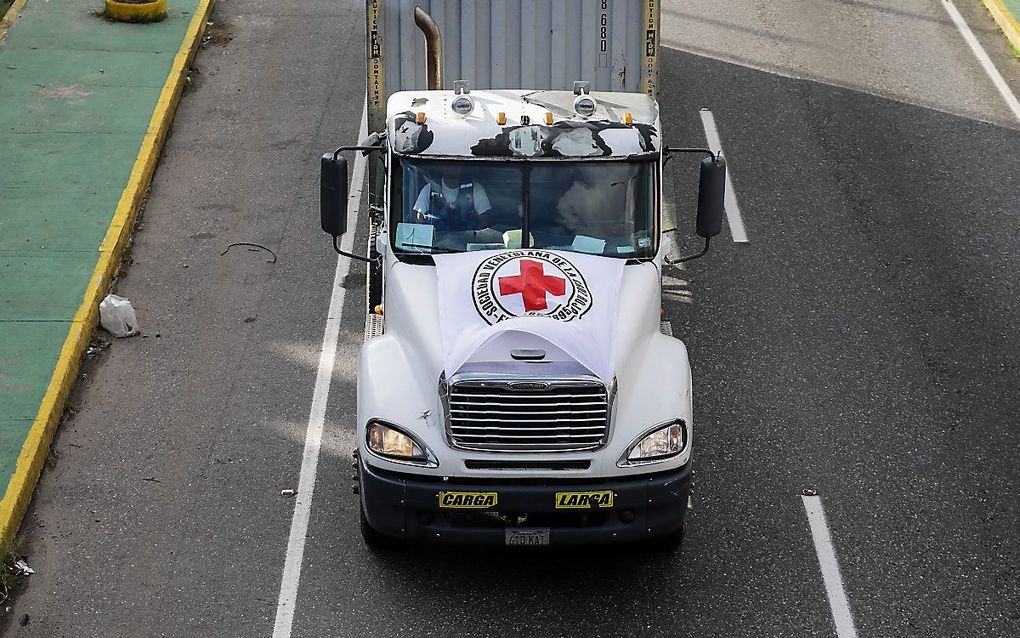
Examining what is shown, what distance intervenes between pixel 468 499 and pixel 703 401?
3268 mm

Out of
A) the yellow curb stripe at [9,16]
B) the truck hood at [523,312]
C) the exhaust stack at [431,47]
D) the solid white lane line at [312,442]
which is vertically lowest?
the solid white lane line at [312,442]

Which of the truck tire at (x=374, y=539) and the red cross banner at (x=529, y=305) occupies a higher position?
the red cross banner at (x=529, y=305)

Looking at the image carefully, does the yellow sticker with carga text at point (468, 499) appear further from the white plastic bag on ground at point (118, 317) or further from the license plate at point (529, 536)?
the white plastic bag on ground at point (118, 317)

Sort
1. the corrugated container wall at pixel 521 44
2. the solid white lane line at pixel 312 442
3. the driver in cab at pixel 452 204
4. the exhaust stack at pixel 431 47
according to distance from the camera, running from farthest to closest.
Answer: the corrugated container wall at pixel 521 44 → the exhaust stack at pixel 431 47 → the driver in cab at pixel 452 204 → the solid white lane line at pixel 312 442

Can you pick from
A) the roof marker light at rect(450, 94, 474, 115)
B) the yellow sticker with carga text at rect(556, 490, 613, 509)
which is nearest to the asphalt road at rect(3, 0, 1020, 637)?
the yellow sticker with carga text at rect(556, 490, 613, 509)

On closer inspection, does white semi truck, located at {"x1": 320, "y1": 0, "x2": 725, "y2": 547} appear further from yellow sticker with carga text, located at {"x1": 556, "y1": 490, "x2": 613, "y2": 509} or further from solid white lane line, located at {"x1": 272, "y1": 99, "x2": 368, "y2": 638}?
solid white lane line, located at {"x1": 272, "y1": 99, "x2": 368, "y2": 638}

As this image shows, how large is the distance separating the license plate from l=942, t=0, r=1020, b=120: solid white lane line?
10.3 m

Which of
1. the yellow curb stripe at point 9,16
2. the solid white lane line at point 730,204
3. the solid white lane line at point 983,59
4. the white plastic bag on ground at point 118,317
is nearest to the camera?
the white plastic bag on ground at point 118,317

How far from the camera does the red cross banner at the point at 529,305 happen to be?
24.8 ft

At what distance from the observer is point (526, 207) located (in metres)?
8.51

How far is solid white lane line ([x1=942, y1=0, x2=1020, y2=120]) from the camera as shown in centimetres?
1588

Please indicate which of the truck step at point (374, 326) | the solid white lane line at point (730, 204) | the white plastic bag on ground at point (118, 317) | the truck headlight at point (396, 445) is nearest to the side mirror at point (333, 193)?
the truck step at point (374, 326)

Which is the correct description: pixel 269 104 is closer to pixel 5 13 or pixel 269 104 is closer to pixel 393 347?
pixel 5 13

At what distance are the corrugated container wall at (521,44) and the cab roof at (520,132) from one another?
2052 mm
